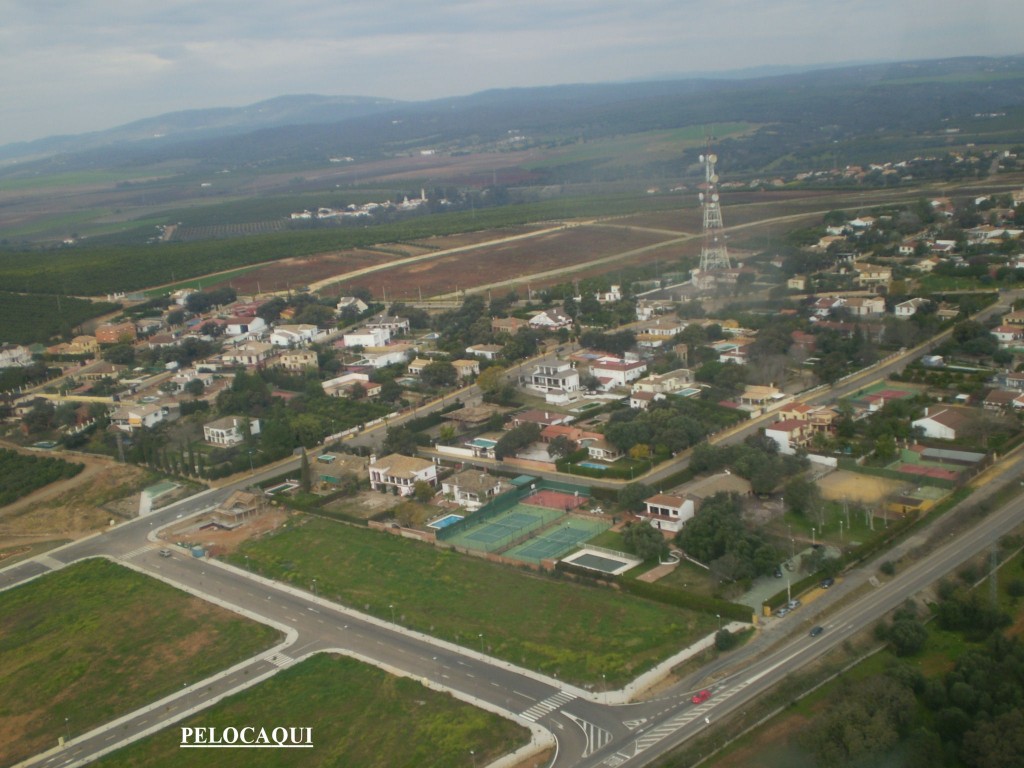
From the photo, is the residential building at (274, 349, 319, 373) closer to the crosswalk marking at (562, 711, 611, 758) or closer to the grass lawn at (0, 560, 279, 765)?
the grass lawn at (0, 560, 279, 765)

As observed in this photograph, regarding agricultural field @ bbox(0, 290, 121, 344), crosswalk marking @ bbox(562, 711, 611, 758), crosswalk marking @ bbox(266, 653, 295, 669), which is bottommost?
crosswalk marking @ bbox(562, 711, 611, 758)

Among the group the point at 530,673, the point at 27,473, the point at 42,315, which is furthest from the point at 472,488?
the point at 42,315

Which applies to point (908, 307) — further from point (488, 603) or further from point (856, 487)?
point (488, 603)

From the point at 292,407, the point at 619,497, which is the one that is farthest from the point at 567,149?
the point at 619,497

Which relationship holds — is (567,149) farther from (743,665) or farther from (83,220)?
(743,665)

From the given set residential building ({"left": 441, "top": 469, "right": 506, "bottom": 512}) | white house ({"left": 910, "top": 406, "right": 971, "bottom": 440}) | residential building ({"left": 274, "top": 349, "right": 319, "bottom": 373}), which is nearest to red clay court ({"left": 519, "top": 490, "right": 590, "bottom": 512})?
residential building ({"left": 441, "top": 469, "right": 506, "bottom": 512})
